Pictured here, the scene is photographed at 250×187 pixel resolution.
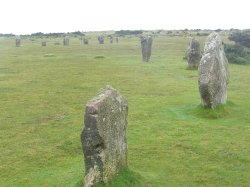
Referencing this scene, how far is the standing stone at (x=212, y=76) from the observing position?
23.3m

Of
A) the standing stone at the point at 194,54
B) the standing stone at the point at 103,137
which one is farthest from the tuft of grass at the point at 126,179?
the standing stone at the point at 194,54

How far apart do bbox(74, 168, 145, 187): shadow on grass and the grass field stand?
1.23ft

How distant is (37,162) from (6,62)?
39.9 meters

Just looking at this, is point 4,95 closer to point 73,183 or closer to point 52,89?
point 52,89

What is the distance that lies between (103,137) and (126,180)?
2085 mm

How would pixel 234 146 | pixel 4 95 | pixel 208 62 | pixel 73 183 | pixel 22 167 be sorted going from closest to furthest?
pixel 73 183
pixel 22 167
pixel 234 146
pixel 208 62
pixel 4 95

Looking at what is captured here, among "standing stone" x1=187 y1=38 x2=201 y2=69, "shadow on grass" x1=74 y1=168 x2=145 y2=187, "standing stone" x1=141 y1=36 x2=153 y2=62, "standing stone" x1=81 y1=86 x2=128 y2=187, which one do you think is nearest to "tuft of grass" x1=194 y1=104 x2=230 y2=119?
"shadow on grass" x1=74 y1=168 x2=145 y2=187

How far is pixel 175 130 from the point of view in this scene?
2145cm

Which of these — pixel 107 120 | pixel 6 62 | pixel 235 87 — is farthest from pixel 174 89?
pixel 6 62

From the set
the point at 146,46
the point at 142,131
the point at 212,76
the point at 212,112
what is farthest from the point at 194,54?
the point at 142,131

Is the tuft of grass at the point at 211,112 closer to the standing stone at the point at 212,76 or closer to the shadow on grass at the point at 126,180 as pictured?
the standing stone at the point at 212,76

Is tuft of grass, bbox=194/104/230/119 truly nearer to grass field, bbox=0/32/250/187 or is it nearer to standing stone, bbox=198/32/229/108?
grass field, bbox=0/32/250/187

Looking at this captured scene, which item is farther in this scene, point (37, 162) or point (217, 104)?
point (217, 104)

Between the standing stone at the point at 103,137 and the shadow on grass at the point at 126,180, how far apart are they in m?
0.18
